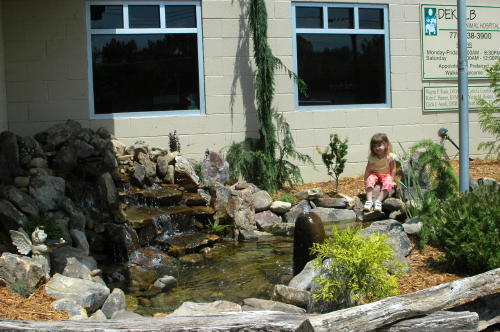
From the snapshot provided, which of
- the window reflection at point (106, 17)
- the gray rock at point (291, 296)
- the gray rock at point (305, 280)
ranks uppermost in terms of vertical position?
the window reflection at point (106, 17)

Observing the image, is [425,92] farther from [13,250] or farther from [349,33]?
[13,250]

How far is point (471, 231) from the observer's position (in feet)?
16.3

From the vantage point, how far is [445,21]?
11477 mm

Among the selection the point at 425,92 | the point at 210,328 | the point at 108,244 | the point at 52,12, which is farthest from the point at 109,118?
the point at 210,328

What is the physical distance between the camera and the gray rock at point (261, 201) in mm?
9195

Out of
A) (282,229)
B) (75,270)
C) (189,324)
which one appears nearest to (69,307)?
(75,270)

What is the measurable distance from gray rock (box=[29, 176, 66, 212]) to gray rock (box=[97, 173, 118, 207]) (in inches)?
25.3

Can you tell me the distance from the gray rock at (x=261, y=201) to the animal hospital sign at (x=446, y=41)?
415 centimetres

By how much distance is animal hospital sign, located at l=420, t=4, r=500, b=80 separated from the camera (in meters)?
11.4

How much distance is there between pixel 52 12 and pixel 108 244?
419 centimetres

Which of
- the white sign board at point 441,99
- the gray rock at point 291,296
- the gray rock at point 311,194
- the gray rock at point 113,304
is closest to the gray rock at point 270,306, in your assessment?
the gray rock at point 291,296

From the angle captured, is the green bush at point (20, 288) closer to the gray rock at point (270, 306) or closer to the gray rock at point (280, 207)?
the gray rock at point (270, 306)

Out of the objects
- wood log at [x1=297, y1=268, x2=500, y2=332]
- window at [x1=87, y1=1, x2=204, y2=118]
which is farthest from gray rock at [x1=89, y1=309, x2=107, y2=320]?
window at [x1=87, y1=1, x2=204, y2=118]

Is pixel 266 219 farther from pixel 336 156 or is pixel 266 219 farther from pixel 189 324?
pixel 189 324
